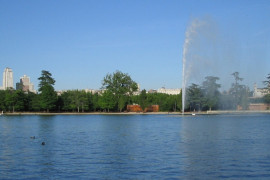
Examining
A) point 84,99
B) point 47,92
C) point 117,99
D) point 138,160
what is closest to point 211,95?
point 117,99

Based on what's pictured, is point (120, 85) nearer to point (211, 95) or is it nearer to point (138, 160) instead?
point (211, 95)

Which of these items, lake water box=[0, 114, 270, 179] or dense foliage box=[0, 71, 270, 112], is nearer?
lake water box=[0, 114, 270, 179]

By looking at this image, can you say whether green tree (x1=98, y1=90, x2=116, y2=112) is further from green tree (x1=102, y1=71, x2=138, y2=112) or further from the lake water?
the lake water

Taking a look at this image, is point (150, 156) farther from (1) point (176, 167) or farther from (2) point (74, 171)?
(2) point (74, 171)

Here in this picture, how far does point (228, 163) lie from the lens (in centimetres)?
1856

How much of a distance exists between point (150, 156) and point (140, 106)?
83.6 m

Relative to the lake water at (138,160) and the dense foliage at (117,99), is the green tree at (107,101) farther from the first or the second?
the lake water at (138,160)

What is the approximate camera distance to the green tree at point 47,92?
9488 centimetres

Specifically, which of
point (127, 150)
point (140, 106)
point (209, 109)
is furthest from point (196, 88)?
point (127, 150)

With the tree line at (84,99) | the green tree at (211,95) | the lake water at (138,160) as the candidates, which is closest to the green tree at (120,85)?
the tree line at (84,99)

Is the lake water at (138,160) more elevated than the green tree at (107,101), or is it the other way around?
the green tree at (107,101)

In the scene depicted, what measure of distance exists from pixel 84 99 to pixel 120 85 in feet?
38.6

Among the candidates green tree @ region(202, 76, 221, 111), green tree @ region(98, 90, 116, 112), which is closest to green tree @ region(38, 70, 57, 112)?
green tree @ region(98, 90, 116, 112)

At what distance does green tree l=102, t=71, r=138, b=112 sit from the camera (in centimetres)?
10531
